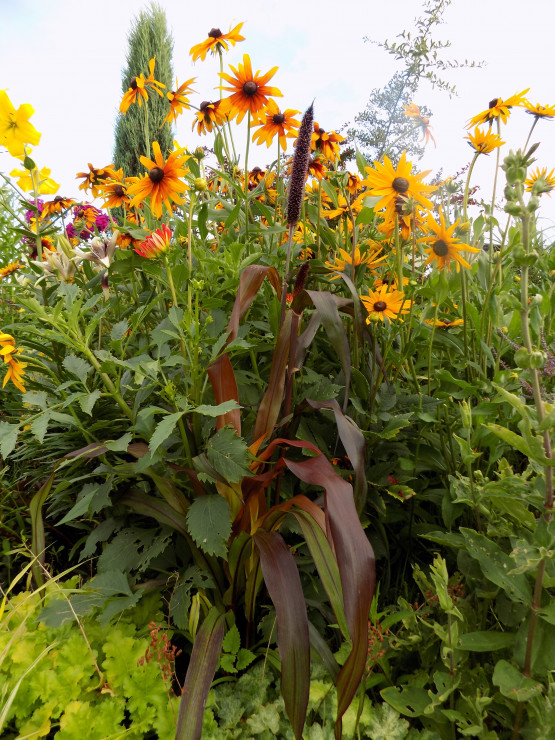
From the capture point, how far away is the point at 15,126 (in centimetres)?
140

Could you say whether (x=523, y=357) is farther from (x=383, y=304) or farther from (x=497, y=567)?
(x=383, y=304)

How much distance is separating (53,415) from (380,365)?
2.29 ft

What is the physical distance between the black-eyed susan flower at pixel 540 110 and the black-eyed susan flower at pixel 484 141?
231mm

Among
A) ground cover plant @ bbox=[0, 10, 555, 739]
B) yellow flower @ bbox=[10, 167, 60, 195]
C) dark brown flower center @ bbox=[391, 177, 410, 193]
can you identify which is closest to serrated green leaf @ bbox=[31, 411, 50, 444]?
ground cover plant @ bbox=[0, 10, 555, 739]

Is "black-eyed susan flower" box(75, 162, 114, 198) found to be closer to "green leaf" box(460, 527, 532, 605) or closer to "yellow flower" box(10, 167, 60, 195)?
"yellow flower" box(10, 167, 60, 195)

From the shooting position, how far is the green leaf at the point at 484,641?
0.71 m

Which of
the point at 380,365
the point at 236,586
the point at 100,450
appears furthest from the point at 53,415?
the point at 380,365

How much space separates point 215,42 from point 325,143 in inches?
19.4

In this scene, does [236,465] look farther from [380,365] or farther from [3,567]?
[3,567]

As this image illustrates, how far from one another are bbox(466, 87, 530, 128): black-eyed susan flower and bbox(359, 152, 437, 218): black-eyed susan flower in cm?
40

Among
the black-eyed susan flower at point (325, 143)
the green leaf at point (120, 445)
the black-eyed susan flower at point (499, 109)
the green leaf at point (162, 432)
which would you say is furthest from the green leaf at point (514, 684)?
the black-eyed susan flower at point (325, 143)

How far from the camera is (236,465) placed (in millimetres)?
789

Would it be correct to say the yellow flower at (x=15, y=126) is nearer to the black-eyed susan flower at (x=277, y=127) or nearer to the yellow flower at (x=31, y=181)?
the yellow flower at (x=31, y=181)

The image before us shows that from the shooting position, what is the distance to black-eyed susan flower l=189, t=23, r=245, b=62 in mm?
1533
